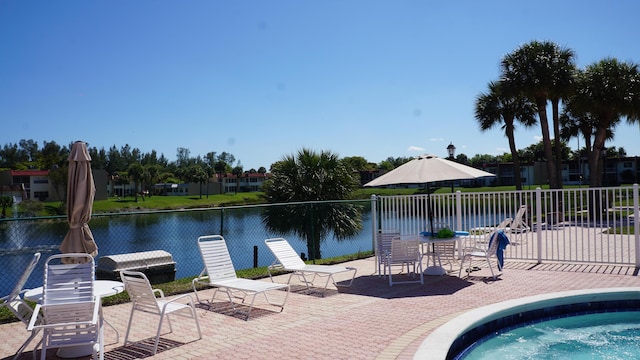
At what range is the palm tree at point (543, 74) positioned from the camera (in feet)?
78.5

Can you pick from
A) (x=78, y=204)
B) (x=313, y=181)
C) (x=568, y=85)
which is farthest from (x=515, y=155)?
(x=78, y=204)

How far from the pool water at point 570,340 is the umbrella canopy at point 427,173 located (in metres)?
3.07

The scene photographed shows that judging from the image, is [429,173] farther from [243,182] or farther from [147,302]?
[243,182]

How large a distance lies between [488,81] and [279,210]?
22224mm

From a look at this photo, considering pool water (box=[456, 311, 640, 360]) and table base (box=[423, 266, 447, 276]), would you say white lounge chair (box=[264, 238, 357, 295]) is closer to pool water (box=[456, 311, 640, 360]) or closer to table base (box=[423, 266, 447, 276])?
table base (box=[423, 266, 447, 276])

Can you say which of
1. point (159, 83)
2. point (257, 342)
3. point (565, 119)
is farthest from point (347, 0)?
point (565, 119)

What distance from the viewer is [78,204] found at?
5.87 m

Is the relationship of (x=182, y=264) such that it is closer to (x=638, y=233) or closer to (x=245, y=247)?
(x=245, y=247)

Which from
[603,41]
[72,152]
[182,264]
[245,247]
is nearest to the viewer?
[72,152]

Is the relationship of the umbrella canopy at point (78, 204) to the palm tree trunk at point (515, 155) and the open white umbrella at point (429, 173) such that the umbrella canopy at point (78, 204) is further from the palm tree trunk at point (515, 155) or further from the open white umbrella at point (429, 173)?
the palm tree trunk at point (515, 155)

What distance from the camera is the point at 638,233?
9.06m

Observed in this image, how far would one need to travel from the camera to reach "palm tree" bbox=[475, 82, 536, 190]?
3033cm

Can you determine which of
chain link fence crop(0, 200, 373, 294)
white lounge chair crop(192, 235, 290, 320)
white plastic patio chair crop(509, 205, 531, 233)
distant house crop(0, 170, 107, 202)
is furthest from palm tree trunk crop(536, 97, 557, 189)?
distant house crop(0, 170, 107, 202)

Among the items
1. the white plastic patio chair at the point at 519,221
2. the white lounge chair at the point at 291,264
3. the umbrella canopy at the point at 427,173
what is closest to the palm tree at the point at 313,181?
the white plastic patio chair at the point at 519,221
